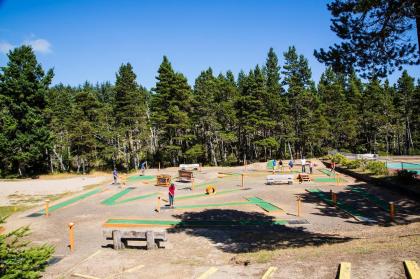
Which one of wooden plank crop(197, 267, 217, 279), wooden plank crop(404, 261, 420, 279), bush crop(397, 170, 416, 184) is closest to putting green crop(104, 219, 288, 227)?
wooden plank crop(197, 267, 217, 279)

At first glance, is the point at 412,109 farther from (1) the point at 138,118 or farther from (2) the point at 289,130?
(1) the point at 138,118

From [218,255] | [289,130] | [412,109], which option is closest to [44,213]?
[218,255]

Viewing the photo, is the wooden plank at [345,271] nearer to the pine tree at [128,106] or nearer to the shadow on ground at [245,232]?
the shadow on ground at [245,232]

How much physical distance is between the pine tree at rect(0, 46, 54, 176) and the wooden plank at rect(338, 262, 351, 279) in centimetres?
4681

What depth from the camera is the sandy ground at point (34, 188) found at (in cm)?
3150

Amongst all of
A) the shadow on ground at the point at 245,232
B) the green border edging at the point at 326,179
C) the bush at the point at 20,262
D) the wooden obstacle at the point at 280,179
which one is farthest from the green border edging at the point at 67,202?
the green border edging at the point at 326,179

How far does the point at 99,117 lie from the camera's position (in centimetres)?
6131

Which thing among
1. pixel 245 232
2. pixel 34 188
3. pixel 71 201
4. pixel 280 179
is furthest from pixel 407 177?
pixel 34 188

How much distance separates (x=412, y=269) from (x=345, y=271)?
1454mm

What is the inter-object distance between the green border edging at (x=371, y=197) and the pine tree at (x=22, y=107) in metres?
40.8

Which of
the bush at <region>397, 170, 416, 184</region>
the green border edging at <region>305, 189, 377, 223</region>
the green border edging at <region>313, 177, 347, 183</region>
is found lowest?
the green border edging at <region>305, 189, 377, 223</region>

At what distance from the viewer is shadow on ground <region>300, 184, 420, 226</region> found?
18.4m

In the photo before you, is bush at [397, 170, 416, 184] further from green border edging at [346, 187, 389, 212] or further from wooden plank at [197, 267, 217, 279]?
wooden plank at [197, 267, 217, 279]

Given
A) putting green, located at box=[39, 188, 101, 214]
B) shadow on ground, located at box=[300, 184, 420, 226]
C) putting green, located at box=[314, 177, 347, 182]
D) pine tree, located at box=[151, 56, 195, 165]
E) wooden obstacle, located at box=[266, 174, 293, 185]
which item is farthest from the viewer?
pine tree, located at box=[151, 56, 195, 165]
